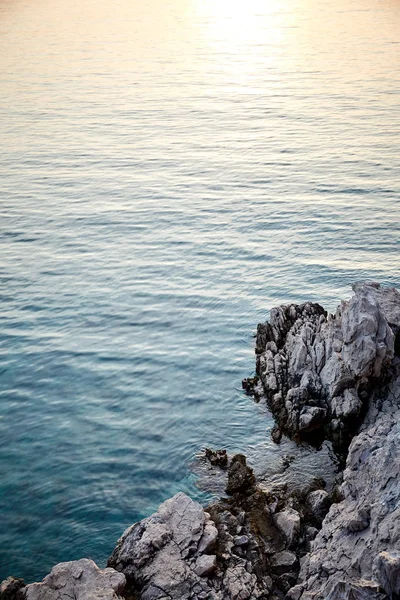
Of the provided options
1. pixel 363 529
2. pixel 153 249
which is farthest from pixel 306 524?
pixel 153 249

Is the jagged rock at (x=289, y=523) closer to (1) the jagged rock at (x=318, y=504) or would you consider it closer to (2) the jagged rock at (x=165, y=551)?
(1) the jagged rock at (x=318, y=504)

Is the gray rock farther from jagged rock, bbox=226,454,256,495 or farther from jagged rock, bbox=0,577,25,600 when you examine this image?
jagged rock, bbox=0,577,25,600

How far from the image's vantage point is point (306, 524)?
15.2 metres

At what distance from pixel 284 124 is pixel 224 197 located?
16.1 meters

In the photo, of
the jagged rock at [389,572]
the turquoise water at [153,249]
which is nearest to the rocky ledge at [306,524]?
the jagged rock at [389,572]

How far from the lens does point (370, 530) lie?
12812 mm

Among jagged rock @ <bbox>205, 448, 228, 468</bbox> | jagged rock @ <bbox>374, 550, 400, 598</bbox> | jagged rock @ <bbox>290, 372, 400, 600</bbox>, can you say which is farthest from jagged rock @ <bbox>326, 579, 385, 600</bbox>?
jagged rock @ <bbox>205, 448, 228, 468</bbox>

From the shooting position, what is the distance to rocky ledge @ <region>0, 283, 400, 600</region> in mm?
12758

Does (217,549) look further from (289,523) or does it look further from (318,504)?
(318,504)

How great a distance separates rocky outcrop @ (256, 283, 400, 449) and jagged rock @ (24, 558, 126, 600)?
7161mm

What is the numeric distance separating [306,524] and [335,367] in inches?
195

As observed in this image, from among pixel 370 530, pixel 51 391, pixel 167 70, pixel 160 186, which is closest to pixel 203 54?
pixel 167 70

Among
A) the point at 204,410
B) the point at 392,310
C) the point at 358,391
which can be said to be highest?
the point at 392,310

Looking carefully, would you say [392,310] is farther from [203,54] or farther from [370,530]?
[203,54]
